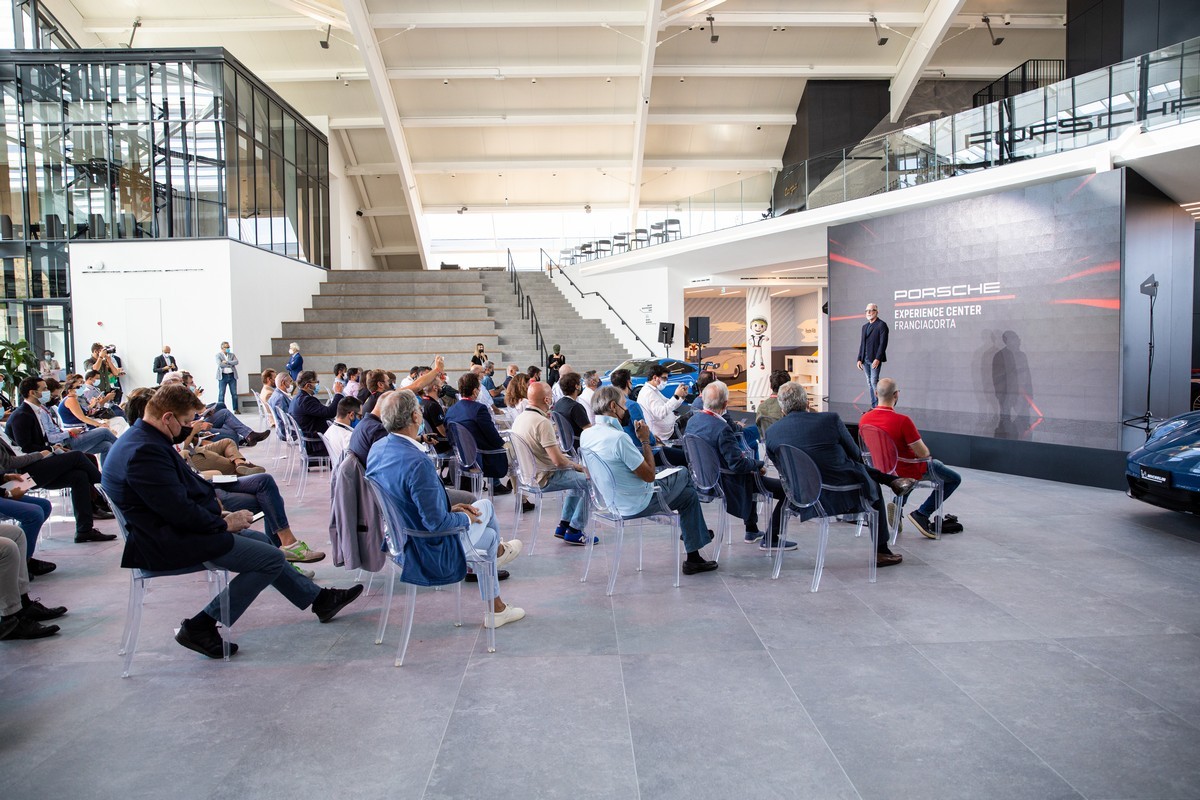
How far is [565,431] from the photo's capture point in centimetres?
615

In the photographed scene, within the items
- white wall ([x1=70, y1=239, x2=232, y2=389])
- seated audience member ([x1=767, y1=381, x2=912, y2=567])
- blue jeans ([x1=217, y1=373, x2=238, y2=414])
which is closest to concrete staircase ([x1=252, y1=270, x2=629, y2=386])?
white wall ([x1=70, y1=239, x2=232, y2=389])

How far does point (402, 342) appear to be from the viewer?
17.7 metres

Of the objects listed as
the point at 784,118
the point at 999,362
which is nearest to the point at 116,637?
the point at 999,362

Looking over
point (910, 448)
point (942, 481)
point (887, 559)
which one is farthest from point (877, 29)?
point (887, 559)

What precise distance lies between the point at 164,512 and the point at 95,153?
16082mm

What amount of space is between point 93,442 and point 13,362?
9467 mm

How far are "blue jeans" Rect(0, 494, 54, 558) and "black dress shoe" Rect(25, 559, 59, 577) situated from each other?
8.2 inches

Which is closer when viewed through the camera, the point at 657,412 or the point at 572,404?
the point at 572,404

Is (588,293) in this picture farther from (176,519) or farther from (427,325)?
(176,519)

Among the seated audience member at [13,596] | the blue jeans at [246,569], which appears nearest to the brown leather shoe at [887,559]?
the blue jeans at [246,569]

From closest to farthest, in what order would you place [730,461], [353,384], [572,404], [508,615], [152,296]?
1. [508,615]
2. [730,461]
3. [572,404]
4. [353,384]
5. [152,296]

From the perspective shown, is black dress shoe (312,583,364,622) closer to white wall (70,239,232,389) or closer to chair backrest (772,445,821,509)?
chair backrest (772,445,821,509)

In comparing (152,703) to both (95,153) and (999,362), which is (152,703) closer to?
(999,362)

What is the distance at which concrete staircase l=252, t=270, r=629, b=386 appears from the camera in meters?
17.3
